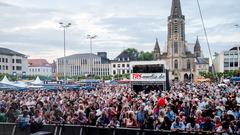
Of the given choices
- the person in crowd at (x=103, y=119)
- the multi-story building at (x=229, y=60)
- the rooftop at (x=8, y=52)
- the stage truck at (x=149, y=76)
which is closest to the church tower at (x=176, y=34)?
the multi-story building at (x=229, y=60)

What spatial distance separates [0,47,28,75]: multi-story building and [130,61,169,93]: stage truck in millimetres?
119095

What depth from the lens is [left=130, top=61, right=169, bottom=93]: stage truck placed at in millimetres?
37219

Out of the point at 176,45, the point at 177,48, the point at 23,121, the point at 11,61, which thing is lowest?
the point at 23,121

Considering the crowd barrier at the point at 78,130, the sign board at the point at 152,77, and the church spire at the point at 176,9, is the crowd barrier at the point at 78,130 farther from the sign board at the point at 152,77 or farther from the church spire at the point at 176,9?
the church spire at the point at 176,9

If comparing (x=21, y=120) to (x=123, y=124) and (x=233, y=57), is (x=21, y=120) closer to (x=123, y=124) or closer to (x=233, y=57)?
(x=123, y=124)

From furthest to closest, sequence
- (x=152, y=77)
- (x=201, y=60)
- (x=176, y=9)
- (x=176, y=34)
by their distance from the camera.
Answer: (x=201, y=60) < (x=176, y=9) < (x=176, y=34) < (x=152, y=77)

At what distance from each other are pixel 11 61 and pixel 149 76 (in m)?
128

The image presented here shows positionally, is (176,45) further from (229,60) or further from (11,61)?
(11,61)

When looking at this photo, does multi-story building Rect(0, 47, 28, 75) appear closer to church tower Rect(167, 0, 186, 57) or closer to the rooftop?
the rooftop

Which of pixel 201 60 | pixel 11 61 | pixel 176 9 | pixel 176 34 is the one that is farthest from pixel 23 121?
pixel 201 60

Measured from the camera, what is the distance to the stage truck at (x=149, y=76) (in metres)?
37.2

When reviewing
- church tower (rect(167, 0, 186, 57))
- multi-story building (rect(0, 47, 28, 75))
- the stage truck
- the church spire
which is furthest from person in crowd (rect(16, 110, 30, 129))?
the church spire

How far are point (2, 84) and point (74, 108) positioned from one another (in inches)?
1052

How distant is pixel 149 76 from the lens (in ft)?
123
